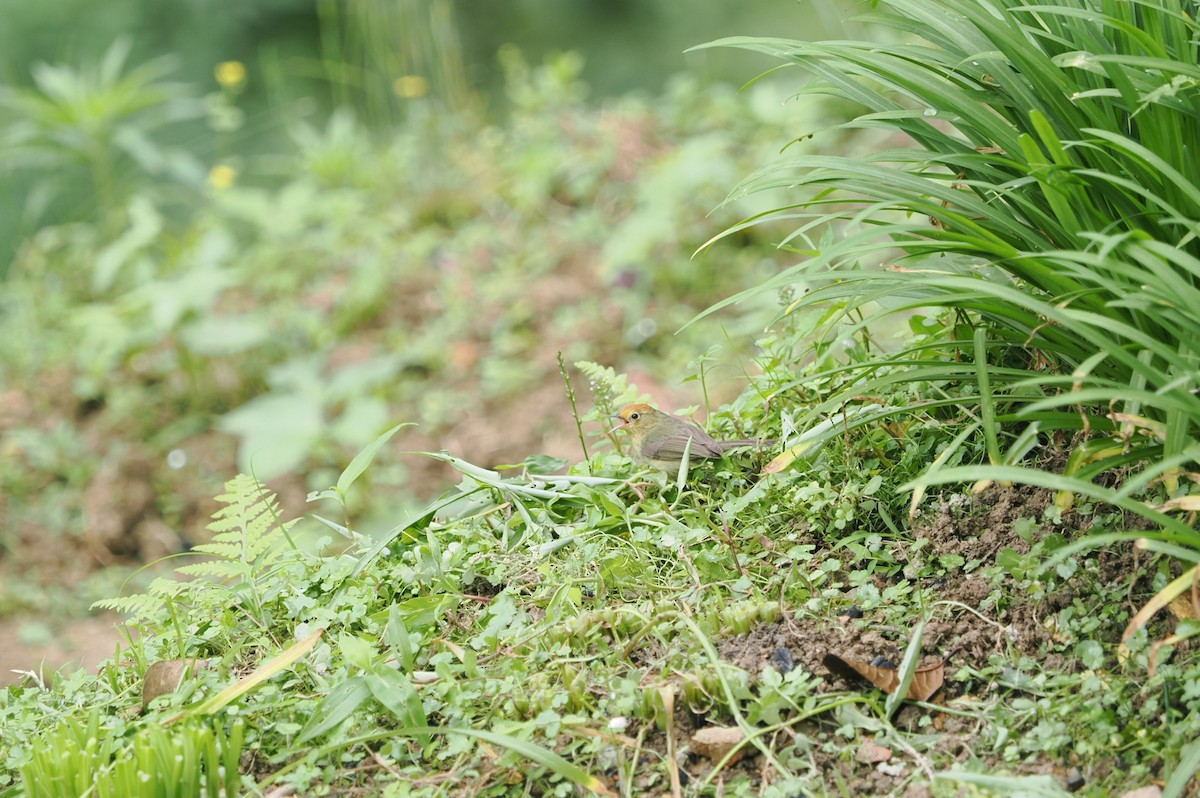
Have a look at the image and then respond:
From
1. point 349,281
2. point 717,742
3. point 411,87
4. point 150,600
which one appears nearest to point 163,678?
point 150,600

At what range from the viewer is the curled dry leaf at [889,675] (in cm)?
169

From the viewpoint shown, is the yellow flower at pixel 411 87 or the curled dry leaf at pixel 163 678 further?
the yellow flower at pixel 411 87

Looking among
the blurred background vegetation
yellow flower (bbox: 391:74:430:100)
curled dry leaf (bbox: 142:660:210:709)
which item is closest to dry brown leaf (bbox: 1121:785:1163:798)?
curled dry leaf (bbox: 142:660:210:709)

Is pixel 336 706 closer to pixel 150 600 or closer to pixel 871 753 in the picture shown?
pixel 150 600

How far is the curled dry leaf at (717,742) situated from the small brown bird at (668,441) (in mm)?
669

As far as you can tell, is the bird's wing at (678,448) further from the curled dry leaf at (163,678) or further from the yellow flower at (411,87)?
the yellow flower at (411,87)

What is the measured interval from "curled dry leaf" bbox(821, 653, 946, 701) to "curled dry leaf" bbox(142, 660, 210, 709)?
1141 mm

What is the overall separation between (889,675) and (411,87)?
5267 mm

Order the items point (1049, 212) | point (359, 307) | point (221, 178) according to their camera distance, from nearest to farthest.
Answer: point (1049, 212), point (359, 307), point (221, 178)

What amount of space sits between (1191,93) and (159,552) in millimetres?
3820

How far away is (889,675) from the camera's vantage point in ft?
5.57

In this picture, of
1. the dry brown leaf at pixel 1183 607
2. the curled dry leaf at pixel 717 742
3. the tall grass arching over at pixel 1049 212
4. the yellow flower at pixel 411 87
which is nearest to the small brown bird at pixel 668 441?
the tall grass arching over at pixel 1049 212

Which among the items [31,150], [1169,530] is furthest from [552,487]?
[31,150]

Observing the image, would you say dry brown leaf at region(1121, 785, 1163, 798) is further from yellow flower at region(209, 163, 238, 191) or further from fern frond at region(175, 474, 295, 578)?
yellow flower at region(209, 163, 238, 191)
